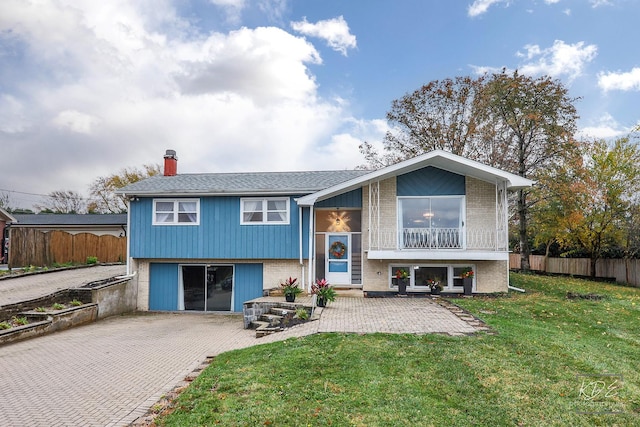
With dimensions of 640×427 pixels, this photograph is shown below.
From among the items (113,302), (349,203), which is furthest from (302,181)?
(113,302)

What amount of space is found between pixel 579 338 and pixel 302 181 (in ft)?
36.2

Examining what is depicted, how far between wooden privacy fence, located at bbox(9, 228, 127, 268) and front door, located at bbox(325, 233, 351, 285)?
1607 centimetres

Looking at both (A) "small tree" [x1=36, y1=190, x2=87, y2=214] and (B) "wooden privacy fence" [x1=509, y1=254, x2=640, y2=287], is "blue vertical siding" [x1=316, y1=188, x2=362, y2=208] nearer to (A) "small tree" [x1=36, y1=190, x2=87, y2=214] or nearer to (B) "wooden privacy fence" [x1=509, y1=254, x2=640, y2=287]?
(B) "wooden privacy fence" [x1=509, y1=254, x2=640, y2=287]

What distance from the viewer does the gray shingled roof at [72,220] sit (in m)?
31.1

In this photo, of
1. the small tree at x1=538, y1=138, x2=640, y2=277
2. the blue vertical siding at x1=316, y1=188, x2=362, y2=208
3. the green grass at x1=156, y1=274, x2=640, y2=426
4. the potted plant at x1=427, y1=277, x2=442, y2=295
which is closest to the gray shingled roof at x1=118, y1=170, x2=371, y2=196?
the blue vertical siding at x1=316, y1=188, x2=362, y2=208

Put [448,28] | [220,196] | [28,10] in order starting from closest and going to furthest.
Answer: [28,10] → [220,196] → [448,28]

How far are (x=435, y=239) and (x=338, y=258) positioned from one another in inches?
147

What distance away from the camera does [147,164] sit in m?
48.1

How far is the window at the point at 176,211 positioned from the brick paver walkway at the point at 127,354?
3.82 m

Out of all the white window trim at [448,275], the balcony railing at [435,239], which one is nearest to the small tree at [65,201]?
the balcony railing at [435,239]

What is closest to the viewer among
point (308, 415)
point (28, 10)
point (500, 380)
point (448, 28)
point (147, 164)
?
point (308, 415)

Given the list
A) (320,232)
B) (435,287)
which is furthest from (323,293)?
(435,287)

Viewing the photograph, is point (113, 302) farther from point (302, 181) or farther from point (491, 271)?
point (491, 271)

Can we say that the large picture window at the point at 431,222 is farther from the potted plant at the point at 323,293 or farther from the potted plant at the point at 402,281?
the potted plant at the point at 323,293
